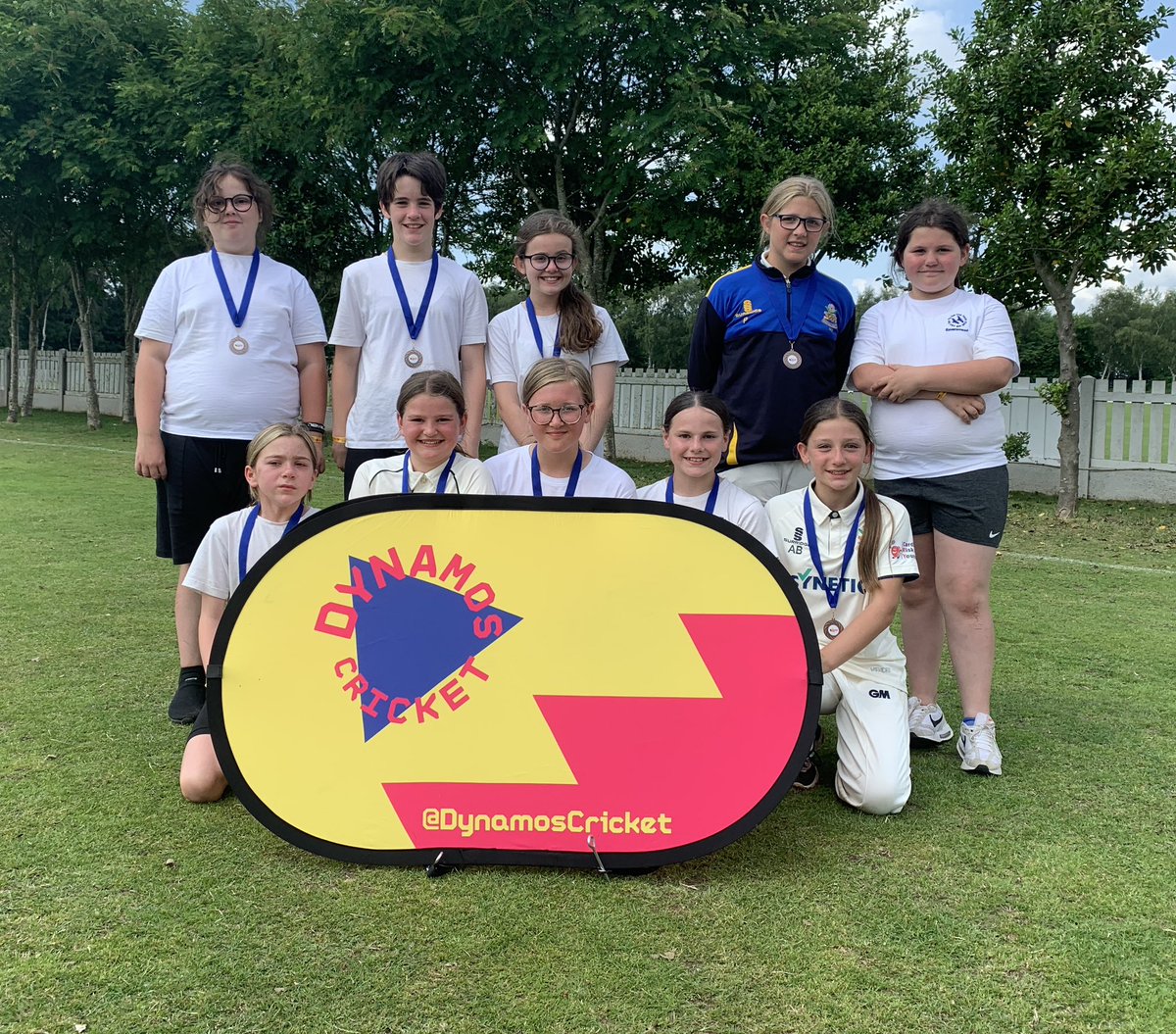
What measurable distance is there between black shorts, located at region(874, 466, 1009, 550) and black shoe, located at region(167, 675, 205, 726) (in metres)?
2.80

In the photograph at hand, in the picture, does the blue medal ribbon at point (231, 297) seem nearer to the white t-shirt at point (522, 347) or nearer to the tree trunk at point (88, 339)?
the white t-shirt at point (522, 347)

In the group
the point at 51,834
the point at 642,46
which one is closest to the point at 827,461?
the point at 51,834

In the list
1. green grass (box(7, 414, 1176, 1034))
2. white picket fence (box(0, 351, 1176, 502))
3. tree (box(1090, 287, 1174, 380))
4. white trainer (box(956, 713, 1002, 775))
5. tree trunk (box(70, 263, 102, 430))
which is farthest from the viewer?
tree (box(1090, 287, 1174, 380))

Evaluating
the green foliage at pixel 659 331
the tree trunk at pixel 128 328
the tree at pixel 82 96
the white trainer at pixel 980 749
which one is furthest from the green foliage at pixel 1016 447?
the green foliage at pixel 659 331

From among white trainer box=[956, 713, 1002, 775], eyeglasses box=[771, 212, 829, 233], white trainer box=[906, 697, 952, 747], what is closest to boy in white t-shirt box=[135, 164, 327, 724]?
eyeglasses box=[771, 212, 829, 233]

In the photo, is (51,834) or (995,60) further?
(995,60)

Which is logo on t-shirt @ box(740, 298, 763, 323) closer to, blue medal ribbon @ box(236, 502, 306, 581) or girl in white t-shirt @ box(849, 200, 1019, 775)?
girl in white t-shirt @ box(849, 200, 1019, 775)

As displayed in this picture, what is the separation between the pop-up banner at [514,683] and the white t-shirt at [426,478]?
0.37 m

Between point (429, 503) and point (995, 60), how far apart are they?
36.9ft

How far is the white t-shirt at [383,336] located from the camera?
147 inches

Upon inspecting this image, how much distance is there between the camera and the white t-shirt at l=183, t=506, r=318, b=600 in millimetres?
3416

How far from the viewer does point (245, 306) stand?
3.84 metres

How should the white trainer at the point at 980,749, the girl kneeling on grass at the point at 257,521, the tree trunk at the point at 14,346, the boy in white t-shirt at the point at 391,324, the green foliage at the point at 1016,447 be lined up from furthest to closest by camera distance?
the tree trunk at the point at 14,346 → the green foliage at the point at 1016,447 → the boy in white t-shirt at the point at 391,324 → the white trainer at the point at 980,749 → the girl kneeling on grass at the point at 257,521

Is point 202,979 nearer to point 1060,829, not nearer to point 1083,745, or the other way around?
point 1060,829
